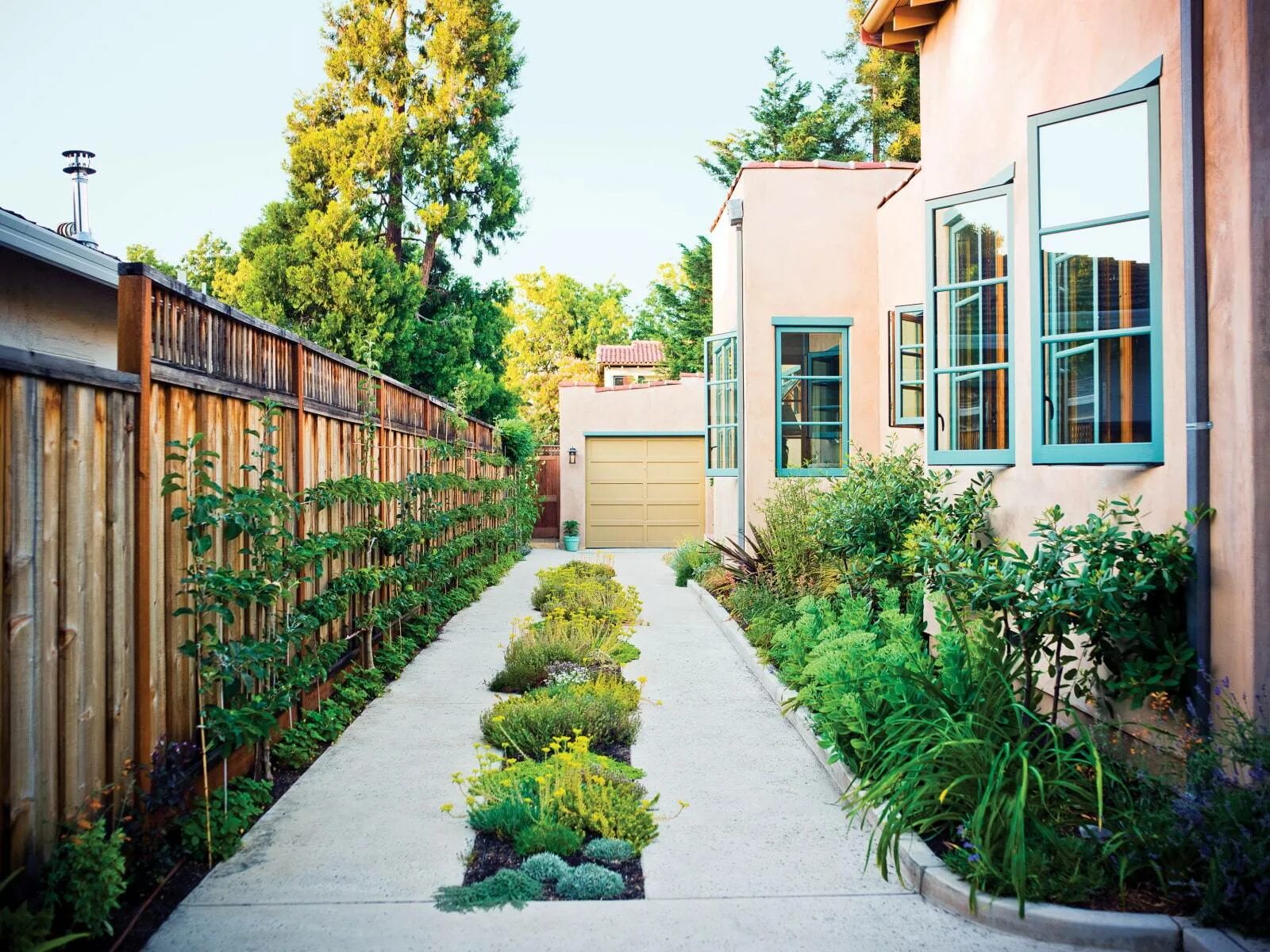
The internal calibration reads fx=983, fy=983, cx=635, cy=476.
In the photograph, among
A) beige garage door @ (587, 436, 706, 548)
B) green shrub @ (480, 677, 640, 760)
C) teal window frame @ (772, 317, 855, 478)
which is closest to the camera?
green shrub @ (480, 677, 640, 760)

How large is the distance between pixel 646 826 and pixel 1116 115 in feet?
12.3

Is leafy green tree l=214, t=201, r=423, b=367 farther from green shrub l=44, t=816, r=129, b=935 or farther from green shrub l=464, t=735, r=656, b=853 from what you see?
green shrub l=44, t=816, r=129, b=935

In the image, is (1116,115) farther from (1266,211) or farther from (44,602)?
(44,602)

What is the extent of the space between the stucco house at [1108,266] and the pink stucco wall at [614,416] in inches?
502

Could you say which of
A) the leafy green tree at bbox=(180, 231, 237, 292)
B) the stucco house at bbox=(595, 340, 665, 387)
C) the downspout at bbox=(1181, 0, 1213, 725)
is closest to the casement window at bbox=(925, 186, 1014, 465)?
the downspout at bbox=(1181, 0, 1213, 725)

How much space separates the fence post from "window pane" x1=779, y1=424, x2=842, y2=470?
28.0 feet

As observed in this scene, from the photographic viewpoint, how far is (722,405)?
12.8 m

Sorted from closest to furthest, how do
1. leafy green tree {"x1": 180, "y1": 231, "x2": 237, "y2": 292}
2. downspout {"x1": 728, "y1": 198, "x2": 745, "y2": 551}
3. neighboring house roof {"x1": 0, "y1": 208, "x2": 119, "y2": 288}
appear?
neighboring house roof {"x1": 0, "y1": 208, "x2": 119, "y2": 288} < downspout {"x1": 728, "y1": 198, "x2": 745, "y2": 551} < leafy green tree {"x1": 180, "y1": 231, "x2": 237, "y2": 292}

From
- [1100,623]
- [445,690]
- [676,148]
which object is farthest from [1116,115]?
[676,148]

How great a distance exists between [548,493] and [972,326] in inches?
655

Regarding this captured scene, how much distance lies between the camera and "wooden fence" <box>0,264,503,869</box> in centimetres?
277

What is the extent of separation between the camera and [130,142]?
1930 centimetres

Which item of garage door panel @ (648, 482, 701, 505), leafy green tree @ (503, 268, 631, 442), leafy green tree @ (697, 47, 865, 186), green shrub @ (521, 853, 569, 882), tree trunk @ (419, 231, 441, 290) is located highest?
leafy green tree @ (697, 47, 865, 186)

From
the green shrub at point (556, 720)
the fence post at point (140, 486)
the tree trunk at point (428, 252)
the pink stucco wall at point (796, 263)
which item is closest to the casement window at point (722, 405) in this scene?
the pink stucco wall at point (796, 263)
